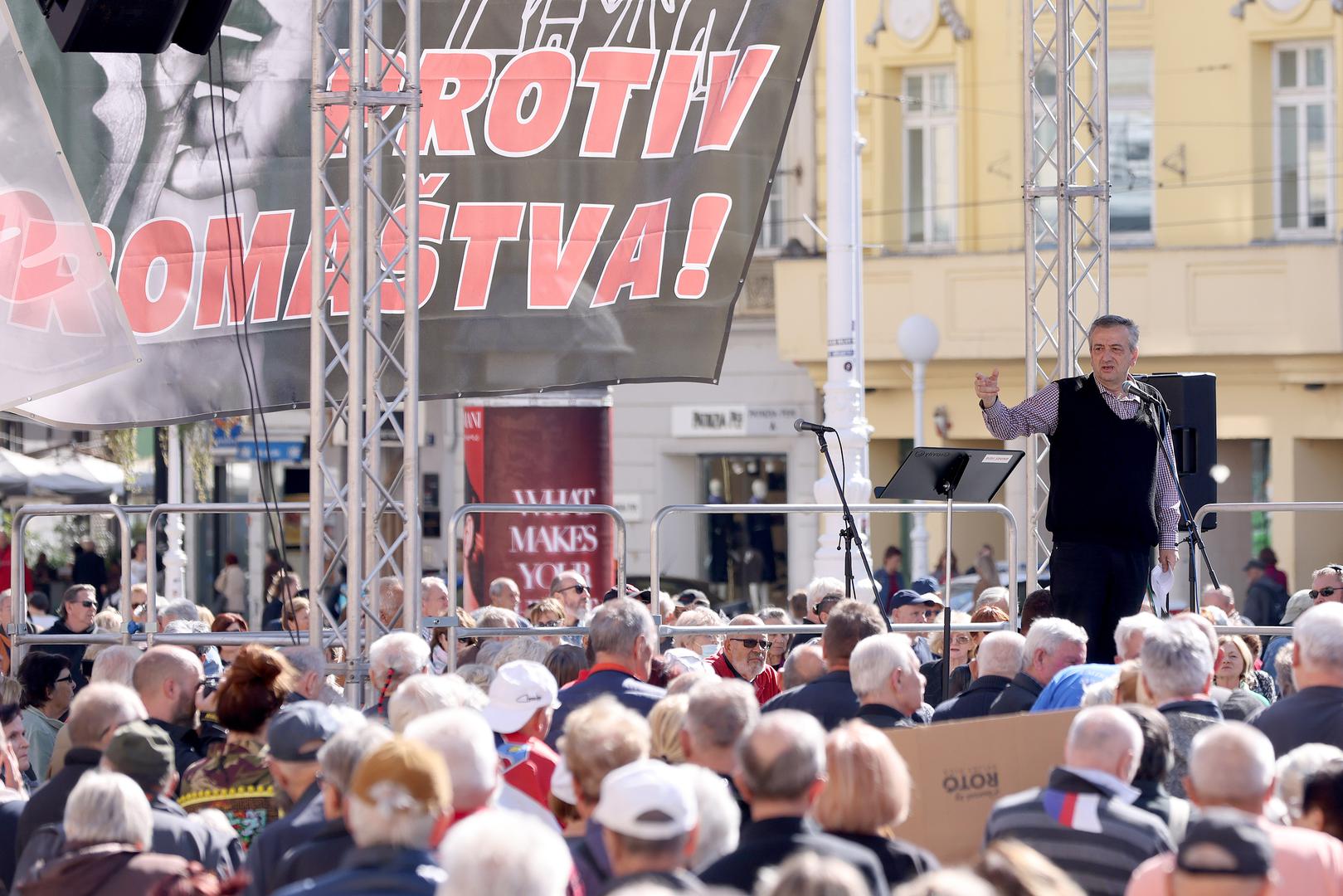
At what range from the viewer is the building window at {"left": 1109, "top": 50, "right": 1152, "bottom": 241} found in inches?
859

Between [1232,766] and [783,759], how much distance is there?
108cm

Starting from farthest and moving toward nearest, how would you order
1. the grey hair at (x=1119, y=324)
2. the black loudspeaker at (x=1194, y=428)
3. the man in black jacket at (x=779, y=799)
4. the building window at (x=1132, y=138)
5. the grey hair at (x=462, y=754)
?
1. the building window at (x=1132, y=138)
2. the black loudspeaker at (x=1194, y=428)
3. the grey hair at (x=1119, y=324)
4. the grey hair at (x=462, y=754)
5. the man in black jacket at (x=779, y=799)

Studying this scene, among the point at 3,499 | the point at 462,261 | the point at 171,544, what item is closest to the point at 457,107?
the point at 462,261

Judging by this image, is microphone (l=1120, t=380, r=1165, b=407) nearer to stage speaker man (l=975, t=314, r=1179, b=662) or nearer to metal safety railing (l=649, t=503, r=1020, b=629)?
stage speaker man (l=975, t=314, r=1179, b=662)

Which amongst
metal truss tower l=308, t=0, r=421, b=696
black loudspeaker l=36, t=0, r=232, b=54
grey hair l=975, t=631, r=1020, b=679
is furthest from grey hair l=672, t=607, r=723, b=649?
black loudspeaker l=36, t=0, r=232, b=54

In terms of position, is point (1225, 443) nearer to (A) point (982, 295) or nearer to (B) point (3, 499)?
(A) point (982, 295)

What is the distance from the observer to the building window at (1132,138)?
21828 millimetres

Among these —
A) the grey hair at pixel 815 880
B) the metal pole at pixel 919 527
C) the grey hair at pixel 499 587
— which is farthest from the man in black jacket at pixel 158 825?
the metal pole at pixel 919 527

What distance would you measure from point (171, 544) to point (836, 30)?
9.29 m

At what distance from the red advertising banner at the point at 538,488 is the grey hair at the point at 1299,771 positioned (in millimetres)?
9790

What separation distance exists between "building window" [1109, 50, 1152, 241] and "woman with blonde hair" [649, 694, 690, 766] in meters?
17.4

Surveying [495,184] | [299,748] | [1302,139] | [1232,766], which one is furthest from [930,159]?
[1232,766]

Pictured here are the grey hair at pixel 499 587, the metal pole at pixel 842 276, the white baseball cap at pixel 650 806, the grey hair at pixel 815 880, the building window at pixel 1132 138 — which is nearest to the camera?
the grey hair at pixel 815 880

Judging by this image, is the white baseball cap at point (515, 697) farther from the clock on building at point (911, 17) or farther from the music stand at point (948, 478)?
the clock on building at point (911, 17)
